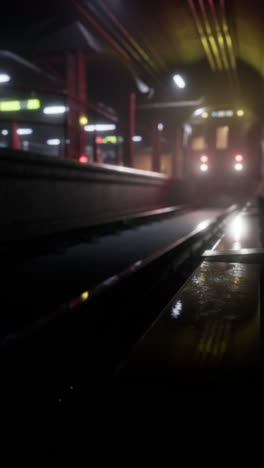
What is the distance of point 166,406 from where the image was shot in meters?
0.80

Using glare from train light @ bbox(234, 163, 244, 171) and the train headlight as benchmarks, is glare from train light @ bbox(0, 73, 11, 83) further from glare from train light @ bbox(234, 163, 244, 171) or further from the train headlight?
glare from train light @ bbox(234, 163, 244, 171)

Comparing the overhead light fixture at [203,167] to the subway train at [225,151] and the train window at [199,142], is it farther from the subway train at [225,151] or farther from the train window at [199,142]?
the train window at [199,142]

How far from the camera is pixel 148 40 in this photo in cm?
901

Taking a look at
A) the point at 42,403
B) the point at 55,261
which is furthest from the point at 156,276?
the point at 42,403

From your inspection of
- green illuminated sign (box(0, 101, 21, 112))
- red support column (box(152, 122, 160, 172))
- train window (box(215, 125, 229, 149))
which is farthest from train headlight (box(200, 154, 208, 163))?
green illuminated sign (box(0, 101, 21, 112))

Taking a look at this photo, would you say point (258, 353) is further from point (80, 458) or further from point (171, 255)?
point (171, 255)

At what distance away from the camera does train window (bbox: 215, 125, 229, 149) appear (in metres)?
16.6

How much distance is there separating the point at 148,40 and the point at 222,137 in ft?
Result: 27.7

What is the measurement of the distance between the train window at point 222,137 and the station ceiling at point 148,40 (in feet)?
12.7

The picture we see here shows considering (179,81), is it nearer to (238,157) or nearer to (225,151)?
(225,151)

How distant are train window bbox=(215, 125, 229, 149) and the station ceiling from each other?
3871mm

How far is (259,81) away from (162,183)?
4.23 m

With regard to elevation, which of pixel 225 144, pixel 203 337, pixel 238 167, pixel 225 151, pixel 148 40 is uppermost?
pixel 148 40

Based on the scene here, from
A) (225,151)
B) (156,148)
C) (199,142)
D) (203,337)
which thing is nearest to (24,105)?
(156,148)
